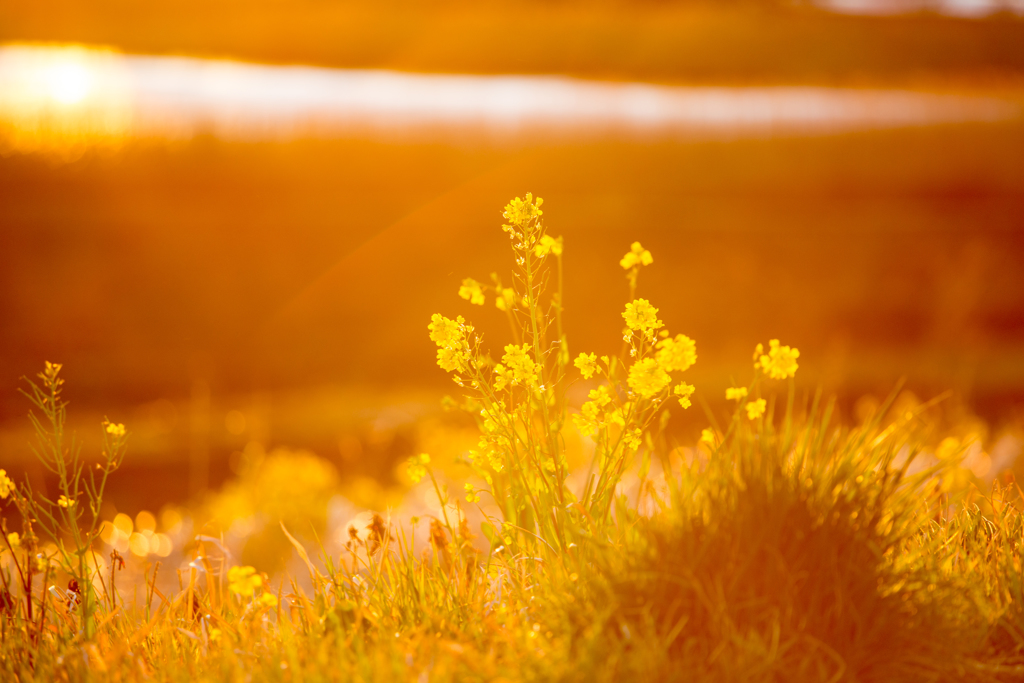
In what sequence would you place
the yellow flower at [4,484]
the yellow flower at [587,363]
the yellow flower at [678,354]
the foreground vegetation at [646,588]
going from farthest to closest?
the yellow flower at [4,484], the yellow flower at [587,363], the yellow flower at [678,354], the foreground vegetation at [646,588]

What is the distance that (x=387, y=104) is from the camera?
30.8 ft

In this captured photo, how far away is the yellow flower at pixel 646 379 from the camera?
1.53 metres

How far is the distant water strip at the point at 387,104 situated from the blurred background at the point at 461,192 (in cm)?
4

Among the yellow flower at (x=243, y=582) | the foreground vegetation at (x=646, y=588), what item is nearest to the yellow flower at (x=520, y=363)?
the foreground vegetation at (x=646, y=588)

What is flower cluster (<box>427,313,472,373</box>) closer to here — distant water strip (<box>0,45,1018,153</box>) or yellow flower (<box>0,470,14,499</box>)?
yellow flower (<box>0,470,14,499</box>)

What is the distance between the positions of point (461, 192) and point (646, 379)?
26.4 ft

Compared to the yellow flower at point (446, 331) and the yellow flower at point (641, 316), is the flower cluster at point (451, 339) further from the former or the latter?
the yellow flower at point (641, 316)

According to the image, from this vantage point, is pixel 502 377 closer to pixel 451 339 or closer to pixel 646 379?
pixel 451 339

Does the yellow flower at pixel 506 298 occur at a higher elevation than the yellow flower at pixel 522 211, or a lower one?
lower

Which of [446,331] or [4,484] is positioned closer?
[446,331]

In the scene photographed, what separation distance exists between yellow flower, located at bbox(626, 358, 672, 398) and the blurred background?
18.3ft

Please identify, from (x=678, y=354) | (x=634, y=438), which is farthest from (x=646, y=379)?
(x=634, y=438)

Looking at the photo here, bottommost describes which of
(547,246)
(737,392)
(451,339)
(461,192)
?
(737,392)

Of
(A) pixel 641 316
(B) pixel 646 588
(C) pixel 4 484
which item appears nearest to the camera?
(B) pixel 646 588
